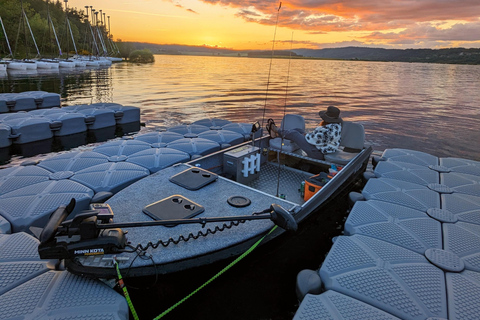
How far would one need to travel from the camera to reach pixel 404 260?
3145 millimetres

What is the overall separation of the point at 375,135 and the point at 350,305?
1241 cm

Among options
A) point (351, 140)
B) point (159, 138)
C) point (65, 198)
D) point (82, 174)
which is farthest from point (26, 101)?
point (351, 140)

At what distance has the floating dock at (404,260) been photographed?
2.55 metres

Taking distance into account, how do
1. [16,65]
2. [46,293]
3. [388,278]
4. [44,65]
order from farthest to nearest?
[44,65], [16,65], [388,278], [46,293]

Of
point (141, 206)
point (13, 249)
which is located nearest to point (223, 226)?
point (141, 206)

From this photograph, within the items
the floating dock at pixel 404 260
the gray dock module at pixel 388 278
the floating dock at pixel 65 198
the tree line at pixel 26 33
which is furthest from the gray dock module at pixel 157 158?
the tree line at pixel 26 33

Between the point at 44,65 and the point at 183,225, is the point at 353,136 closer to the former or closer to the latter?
the point at 183,225

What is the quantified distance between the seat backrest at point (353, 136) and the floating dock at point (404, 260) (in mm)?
1923

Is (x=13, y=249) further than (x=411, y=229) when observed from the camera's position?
No

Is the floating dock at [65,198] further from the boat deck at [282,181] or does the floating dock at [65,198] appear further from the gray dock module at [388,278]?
the gray dock module at [388,278]

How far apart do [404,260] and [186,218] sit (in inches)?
102

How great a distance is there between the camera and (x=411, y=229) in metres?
3.76

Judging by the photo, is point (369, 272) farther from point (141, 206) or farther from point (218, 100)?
point (218, 100)

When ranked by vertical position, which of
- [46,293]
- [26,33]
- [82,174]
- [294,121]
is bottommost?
[46,293]
